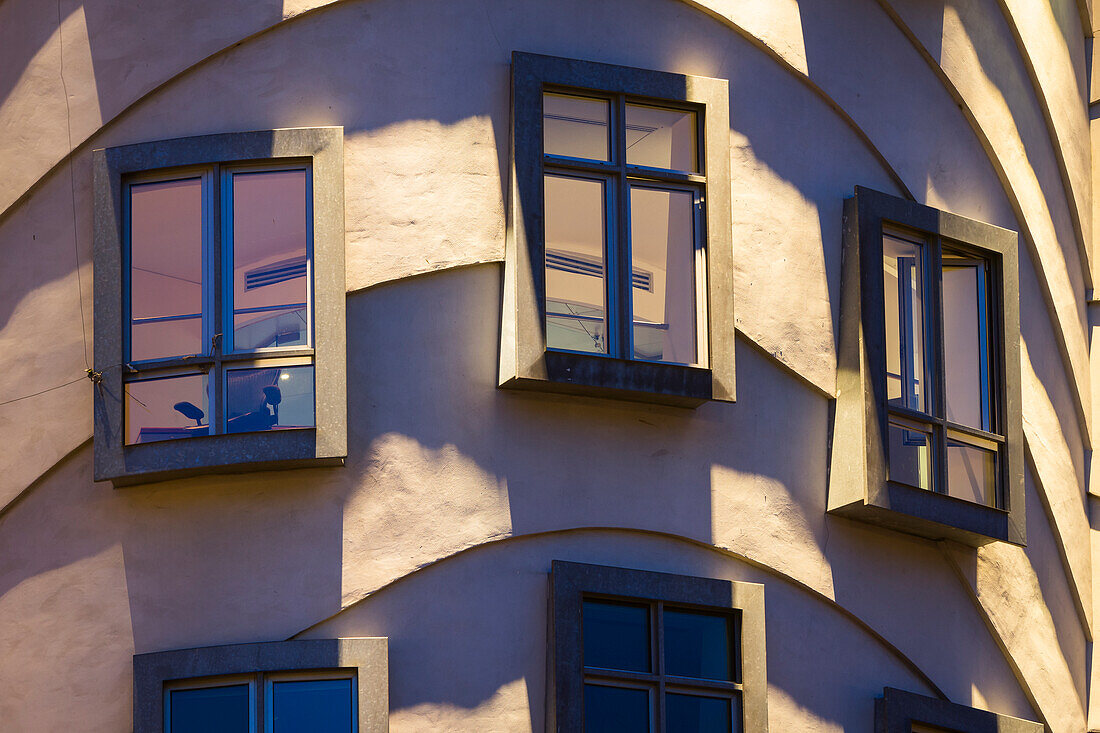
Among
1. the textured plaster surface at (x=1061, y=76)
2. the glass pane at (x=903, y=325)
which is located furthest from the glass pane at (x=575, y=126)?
the textured plaster surface at (x=1061, y=76)

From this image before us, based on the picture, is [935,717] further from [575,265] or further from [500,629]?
[575,265]

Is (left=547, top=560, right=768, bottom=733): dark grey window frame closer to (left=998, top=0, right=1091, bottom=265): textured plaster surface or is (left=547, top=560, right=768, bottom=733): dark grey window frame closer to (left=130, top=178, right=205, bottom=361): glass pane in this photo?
(left=130, top=178, right=205, bottom=361): glass pane

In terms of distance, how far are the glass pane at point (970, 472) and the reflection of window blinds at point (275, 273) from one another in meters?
4.94

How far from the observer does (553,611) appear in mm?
13344

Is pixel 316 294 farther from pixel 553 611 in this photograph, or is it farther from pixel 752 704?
pixel 752 704

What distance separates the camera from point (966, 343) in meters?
15.6

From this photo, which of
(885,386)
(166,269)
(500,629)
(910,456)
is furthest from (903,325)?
(166,269)

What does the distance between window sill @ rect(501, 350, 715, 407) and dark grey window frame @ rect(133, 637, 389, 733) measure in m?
2.06

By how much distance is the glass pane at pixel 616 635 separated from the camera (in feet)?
44.3

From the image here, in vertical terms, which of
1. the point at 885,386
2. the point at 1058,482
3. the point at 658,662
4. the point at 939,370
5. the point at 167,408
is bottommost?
the point at 658,662

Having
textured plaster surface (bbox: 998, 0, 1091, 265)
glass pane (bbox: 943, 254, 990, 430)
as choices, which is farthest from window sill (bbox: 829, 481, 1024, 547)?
textured plaster surface (bbox: 998, 0, 1091, 265)

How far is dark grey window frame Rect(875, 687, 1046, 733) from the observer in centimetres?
1427

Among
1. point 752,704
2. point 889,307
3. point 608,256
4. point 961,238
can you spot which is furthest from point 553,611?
point 961,238

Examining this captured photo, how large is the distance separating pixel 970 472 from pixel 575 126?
3921 mm
